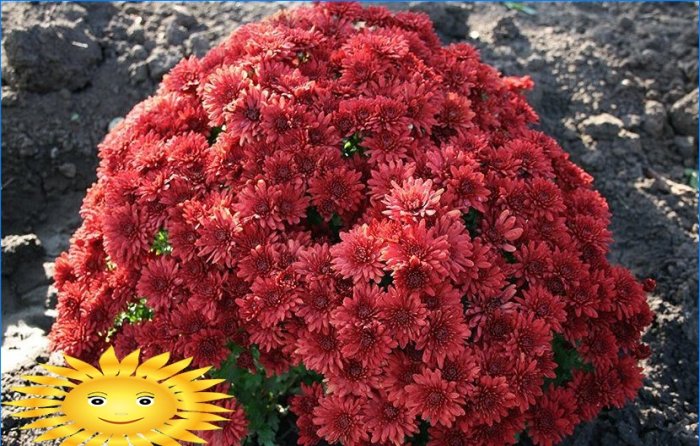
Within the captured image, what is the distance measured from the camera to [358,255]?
8.52ft

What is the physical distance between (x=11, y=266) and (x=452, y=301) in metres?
2.88

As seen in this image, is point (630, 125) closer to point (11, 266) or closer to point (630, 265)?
point (630, 265)

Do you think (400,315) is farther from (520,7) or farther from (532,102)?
(520,7)

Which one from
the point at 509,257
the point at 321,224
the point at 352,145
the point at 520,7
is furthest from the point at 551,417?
the point at 520,7

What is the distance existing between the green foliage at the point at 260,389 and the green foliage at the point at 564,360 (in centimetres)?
91

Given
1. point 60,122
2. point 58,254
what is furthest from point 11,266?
point 60,122

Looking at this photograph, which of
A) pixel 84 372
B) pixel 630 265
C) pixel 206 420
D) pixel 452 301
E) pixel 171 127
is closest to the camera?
pixel 452 301

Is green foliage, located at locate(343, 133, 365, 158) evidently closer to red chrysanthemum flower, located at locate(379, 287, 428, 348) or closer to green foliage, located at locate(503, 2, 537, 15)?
red chrysanthemum flower, located at locate(379, 287, 428, 348)

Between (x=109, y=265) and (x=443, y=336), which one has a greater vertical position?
(x=443, y=336)

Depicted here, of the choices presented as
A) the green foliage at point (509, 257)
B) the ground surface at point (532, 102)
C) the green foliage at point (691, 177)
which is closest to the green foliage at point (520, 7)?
the ground surface at point (532, 102)

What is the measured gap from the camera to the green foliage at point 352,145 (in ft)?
9.95

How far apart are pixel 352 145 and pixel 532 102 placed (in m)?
2.49

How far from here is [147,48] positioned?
5.41 meters

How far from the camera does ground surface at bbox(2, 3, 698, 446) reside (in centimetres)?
430
